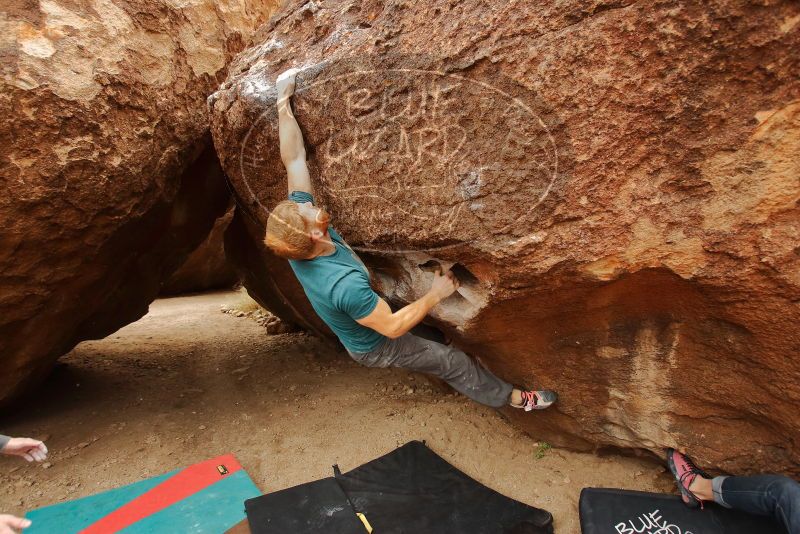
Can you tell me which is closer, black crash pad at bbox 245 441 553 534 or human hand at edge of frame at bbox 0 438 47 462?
human hand at edge of frame at bbox 0 438 47 462

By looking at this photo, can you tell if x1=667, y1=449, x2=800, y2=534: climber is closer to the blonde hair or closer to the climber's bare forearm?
the blonde hair

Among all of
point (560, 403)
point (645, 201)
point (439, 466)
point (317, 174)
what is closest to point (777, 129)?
point (645, 201)

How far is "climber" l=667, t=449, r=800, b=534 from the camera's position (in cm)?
177

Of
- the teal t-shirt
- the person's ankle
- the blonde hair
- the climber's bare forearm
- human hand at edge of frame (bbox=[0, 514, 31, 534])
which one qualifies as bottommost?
human hand at edge of frame (bbox=[0, 514, 31, 534])

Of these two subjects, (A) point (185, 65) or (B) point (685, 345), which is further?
(A) point (185, 65)

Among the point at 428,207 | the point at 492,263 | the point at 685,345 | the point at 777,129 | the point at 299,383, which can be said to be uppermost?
the point at 777,129

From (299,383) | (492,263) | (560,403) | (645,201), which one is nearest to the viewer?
(645,201)

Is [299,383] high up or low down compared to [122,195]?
down

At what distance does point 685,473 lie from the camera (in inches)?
85.9

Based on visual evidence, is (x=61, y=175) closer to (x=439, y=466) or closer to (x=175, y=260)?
(x=175, y=260)

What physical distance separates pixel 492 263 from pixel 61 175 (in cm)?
207

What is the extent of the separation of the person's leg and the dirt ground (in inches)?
15.1

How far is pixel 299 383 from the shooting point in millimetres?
3762

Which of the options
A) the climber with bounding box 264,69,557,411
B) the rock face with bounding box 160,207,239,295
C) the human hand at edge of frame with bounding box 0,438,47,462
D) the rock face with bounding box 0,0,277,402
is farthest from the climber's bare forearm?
the rock face with bounding box 160,207,239,295
